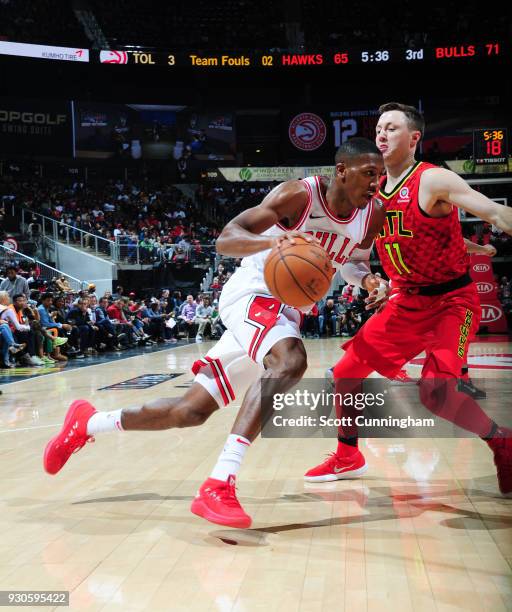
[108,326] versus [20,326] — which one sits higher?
[20,326]

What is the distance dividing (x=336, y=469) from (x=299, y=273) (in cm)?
149

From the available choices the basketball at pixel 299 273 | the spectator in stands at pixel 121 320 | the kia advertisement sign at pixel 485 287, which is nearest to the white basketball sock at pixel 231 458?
the basketball at pixel 299 273

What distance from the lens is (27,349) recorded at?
11.4m

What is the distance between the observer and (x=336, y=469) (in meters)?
3.79

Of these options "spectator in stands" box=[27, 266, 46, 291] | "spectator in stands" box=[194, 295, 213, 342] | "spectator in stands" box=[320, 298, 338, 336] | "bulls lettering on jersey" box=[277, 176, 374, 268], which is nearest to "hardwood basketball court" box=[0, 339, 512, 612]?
"bulls lettering on jersey" box=[277, 176, 374, 268]

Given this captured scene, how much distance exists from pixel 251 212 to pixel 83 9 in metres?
29.8

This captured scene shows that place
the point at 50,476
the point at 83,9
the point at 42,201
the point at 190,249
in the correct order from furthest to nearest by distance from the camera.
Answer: the point at 83,9 < the point at 42,201 < the point at 190,249 < the point at 50,476

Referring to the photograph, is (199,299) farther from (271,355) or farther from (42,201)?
(271,355)

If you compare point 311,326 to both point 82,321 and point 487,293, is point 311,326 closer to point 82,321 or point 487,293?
point 487,293

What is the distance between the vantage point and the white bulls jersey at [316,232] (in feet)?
10.6

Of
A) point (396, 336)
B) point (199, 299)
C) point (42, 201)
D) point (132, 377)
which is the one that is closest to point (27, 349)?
point (132, 377)

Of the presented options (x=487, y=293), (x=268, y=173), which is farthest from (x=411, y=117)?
(x=268, y=173)

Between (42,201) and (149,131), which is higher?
(149,131)

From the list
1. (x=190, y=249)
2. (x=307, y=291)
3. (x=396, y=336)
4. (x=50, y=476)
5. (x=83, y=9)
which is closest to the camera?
(x=307, y=291)
